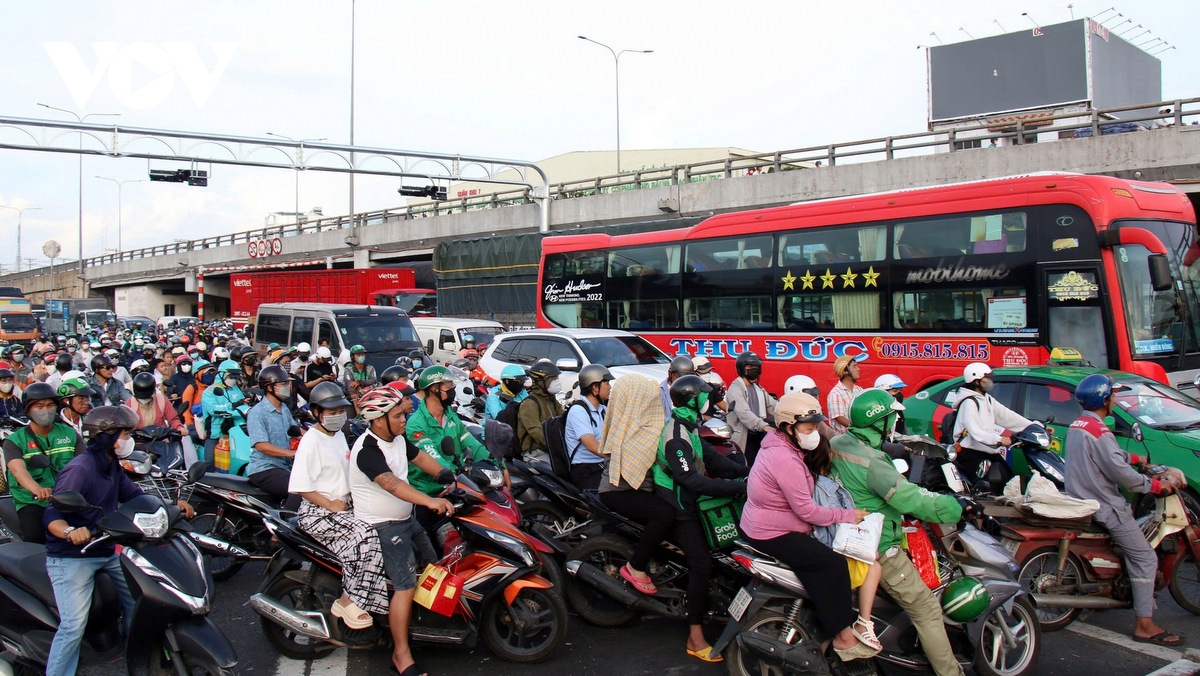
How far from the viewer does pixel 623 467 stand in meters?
5.08

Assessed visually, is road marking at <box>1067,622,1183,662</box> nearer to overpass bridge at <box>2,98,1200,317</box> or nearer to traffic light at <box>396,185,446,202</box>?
overpass bridge at <box>2,98,1200,317</box>

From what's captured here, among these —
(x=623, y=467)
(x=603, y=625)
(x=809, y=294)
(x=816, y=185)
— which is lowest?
(x=603, y=625)

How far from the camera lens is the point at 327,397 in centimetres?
476

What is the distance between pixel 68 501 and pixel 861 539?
11.9 feet

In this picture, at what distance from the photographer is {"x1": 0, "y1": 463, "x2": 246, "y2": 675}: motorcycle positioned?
394cm

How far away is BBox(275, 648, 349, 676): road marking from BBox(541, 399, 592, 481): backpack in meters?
1.85

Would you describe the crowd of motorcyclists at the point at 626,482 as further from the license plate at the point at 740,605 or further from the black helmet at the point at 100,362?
the black helmet at the point at 100,362

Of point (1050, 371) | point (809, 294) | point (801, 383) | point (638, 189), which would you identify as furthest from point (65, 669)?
point (638, 189)

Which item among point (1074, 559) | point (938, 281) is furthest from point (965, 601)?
point (938, 281)

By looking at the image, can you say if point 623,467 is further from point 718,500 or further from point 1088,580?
point 1088,580

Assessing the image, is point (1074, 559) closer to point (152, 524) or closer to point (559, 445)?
point (559, 445)

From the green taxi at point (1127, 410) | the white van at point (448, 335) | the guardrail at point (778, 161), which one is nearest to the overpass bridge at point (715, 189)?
the guardrail at point (778, 161)

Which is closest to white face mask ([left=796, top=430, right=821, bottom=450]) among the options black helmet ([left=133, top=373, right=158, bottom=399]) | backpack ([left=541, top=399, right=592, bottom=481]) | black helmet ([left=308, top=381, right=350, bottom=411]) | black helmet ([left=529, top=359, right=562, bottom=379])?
backpack ([left=541, top=399, right=592, bottom=481])

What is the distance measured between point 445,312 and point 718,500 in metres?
19.8
